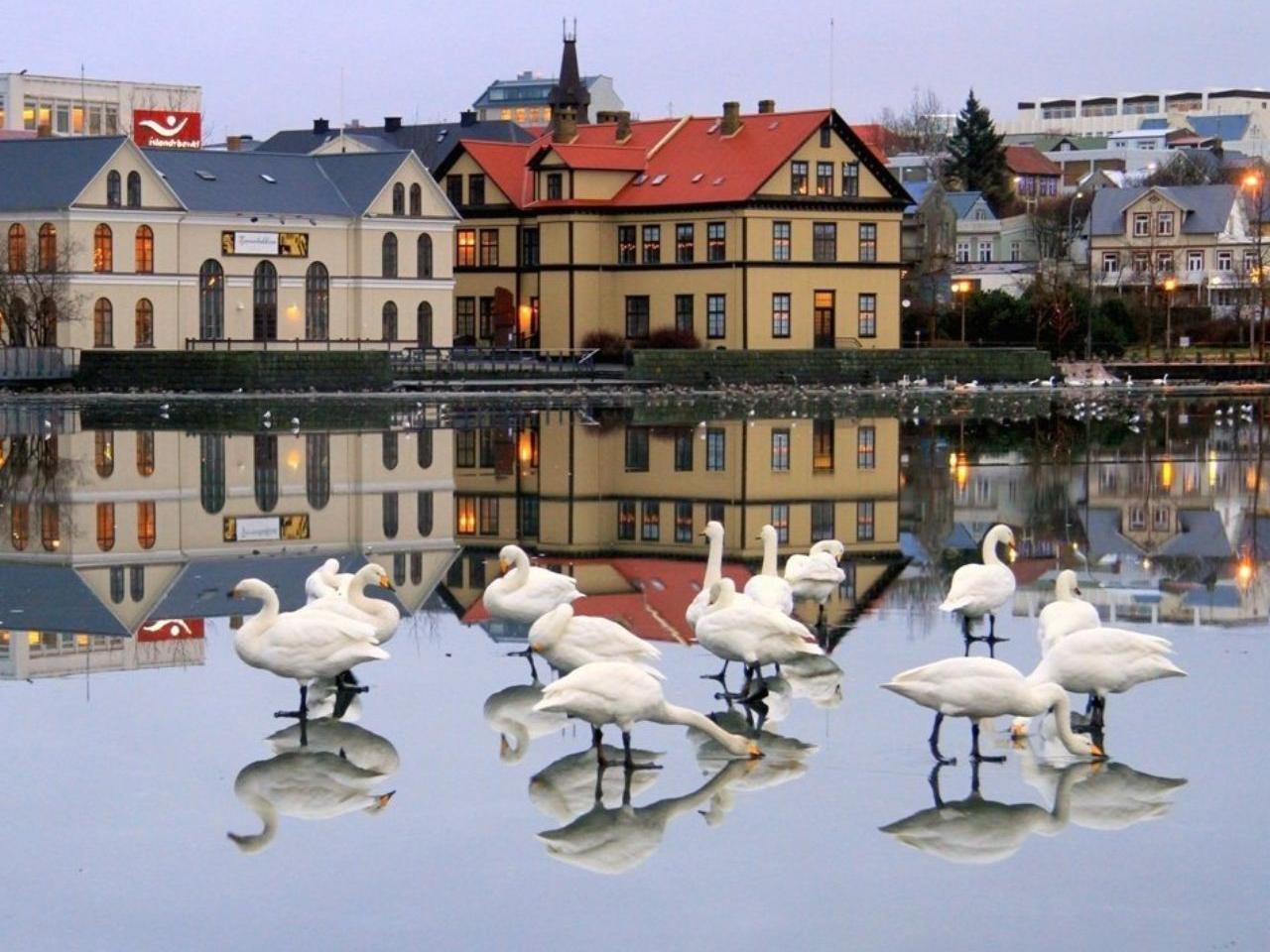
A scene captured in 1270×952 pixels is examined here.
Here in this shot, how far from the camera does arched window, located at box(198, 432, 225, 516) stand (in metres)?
29.1

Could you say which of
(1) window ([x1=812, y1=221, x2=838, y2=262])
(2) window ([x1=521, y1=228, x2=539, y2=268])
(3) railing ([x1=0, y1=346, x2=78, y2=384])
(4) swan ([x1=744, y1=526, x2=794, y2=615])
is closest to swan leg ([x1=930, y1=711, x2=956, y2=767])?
(4) swan ([x1=744, y1=526, x2=794, y2=615])

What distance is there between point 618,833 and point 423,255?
65868 mm

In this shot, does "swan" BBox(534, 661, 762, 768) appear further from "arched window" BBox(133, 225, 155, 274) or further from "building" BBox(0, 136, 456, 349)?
"arched window" BBox(133, 225, 155, 274)

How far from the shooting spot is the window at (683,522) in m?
25.5

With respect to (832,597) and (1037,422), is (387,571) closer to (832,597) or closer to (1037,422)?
(832,597)

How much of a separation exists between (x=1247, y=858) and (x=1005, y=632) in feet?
22.2

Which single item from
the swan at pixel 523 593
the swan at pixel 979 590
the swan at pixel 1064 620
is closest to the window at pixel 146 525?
the swan at pixel 523 593

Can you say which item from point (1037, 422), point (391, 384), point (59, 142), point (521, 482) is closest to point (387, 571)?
point (521, 482)

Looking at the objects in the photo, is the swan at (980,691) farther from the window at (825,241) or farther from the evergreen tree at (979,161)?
the evergreen tree at (979,161)

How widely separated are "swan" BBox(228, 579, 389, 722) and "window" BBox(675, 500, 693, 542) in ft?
37.9

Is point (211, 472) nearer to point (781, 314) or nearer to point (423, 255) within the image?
point (423, 255)

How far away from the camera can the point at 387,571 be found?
21.7m

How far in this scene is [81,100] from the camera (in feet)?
522

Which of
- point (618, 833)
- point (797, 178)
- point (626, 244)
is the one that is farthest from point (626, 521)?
point (626, 244)
